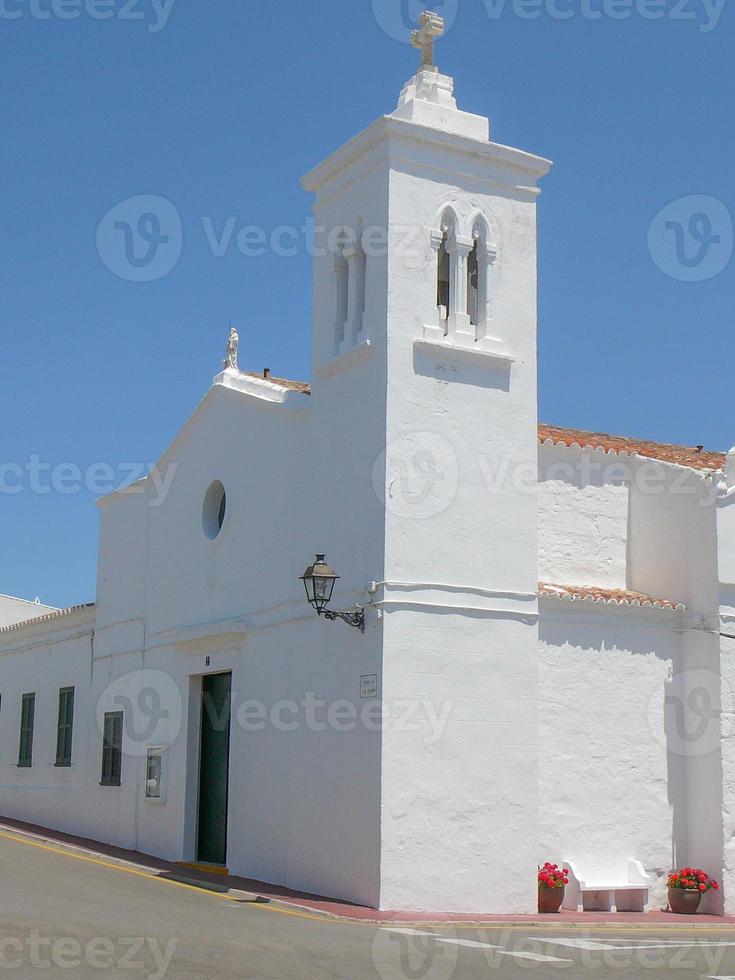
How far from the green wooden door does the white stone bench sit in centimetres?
475

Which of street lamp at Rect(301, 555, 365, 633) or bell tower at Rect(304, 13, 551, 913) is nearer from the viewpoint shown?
bell tower at Rect(304, 13, 551, 913)

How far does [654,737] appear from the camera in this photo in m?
15.4

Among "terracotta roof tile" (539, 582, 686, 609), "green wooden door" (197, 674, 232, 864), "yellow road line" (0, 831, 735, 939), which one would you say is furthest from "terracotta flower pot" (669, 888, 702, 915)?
"green wooden door" (197, 674, 232, 864)

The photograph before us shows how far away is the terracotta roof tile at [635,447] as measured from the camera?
16.8 m

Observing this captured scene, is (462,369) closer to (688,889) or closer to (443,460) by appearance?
(443,460)

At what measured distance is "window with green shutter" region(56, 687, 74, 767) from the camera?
22.3 metres

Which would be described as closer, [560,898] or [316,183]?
[560,898]

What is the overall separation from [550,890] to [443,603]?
325cm

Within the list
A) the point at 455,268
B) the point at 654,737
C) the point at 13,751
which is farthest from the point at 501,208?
the point at 13,751

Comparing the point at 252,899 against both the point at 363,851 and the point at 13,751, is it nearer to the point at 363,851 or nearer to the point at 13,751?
the point at 363,851

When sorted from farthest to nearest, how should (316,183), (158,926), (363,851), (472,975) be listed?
(316,183) < (363,851) < (158,926) < (472,975)

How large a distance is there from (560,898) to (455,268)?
276 inches

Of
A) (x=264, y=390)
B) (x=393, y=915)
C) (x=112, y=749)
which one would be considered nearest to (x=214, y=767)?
(x=112, y=749)

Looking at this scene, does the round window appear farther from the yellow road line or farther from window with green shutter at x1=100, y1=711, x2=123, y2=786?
the yellow road line
